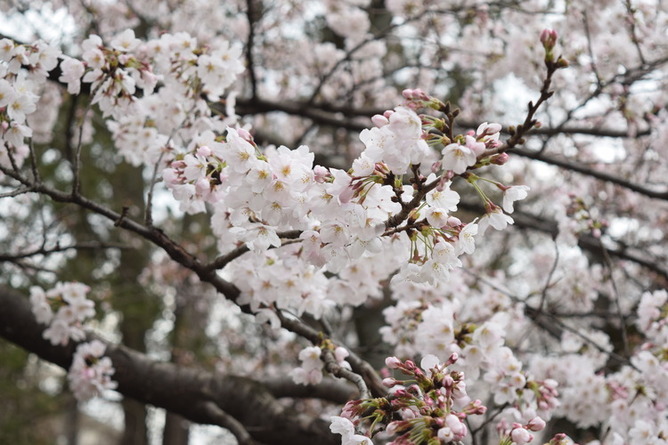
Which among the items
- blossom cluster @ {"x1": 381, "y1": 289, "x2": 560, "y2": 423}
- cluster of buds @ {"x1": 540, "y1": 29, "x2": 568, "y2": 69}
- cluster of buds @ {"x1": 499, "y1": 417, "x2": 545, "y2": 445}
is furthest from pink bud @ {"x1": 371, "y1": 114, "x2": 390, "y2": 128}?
blossom cluster @ {"x1": 381, "y1": 289, "x2": 560, "y2": 423}

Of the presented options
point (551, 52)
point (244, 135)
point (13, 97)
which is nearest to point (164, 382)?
point (13, 97)

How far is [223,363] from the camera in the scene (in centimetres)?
688

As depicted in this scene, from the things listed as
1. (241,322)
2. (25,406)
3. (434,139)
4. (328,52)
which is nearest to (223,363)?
(241,322)

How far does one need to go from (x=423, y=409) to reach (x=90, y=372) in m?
2.09

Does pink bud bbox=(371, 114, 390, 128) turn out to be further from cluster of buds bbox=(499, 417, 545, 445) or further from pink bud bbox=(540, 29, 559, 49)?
cluster of buds bbox=(499, 417, 545, 445)

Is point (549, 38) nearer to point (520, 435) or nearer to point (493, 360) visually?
point (520, 435)

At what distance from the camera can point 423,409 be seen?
1.25 meters

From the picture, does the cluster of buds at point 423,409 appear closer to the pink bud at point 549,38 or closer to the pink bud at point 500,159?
the pink bud at point 500,159

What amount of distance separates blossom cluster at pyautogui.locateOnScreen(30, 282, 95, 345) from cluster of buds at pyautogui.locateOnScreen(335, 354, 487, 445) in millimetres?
1942

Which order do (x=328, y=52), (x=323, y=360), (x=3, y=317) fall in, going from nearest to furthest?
1. (x=323, y=360)
2. (x=3, y=317)
3. (x=328, y=52)

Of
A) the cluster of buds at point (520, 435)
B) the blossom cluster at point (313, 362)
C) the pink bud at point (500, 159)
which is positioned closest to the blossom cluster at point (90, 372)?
the blossom cluster at point (313, 362)

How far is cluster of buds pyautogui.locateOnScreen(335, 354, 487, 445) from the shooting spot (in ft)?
3.90

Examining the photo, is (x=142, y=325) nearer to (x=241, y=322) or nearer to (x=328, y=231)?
(x=241, y=322)

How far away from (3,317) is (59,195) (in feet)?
4.75
